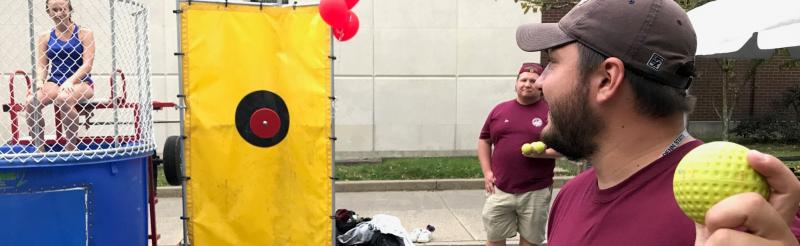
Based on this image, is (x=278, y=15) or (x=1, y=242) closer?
(x=1, y=242)

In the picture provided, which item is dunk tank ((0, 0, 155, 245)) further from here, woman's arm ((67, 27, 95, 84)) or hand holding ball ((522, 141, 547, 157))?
hand holding ball ((522, 141, 547, 157))

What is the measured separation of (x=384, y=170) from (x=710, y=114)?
10.0m

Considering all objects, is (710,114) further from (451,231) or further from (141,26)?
(141,26)

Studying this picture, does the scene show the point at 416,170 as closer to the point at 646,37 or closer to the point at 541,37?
the point at 541,37

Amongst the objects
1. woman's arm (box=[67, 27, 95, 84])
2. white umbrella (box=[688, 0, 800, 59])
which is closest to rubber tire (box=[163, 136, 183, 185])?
woman's arm (box=[67, 27, 95, 84])

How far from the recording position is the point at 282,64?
183 inches

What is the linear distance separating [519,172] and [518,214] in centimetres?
39

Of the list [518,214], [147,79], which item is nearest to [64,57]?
[147,79]

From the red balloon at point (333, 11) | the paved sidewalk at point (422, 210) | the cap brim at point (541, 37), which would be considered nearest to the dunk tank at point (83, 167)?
the red balloon at point (333, 11)

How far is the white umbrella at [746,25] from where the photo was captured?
15.5 ft

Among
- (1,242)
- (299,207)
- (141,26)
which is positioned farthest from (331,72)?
(1,242)

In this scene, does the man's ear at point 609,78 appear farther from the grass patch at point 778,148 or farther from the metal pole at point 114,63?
the grass patch at point 778,148

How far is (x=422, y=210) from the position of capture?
7828 mm

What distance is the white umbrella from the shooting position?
186 inches
